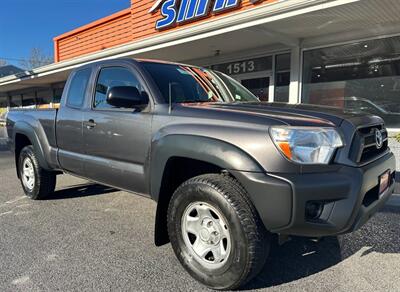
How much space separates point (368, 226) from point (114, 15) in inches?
507

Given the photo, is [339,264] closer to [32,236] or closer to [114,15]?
[32,236]

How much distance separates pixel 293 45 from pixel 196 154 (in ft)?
23.9

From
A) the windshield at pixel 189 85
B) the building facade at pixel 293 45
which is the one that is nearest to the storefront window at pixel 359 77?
the building facade at pixel 293 45

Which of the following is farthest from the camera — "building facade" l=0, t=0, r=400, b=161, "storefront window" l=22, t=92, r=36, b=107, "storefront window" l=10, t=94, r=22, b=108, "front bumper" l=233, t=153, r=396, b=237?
"storefront window" l=10, t=94, r=22, b=108

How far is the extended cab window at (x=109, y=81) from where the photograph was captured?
367cm

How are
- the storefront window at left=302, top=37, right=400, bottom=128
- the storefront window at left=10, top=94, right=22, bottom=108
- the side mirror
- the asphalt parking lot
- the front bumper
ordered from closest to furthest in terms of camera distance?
the front bumper → the asphalt parking lot → the side mirror → the storefront window at left=302, top=37, right=400, bottom=128 → the storefront window at left=10, top=94, right=22, bottom=108

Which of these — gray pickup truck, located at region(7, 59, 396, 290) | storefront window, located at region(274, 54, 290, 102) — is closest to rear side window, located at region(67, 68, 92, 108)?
gray pickup truck, located at region(7, 59, 396, 290)

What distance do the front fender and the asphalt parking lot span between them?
0.69m

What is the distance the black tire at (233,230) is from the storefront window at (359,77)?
22.5 feet

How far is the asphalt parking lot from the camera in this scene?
2830 mm

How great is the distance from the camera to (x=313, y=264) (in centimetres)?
316

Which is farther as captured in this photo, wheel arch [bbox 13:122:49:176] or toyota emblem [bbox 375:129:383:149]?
wheel arch [bbox 13:122:49:176]

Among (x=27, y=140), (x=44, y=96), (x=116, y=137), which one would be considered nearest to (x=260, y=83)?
(x=27, y=140)

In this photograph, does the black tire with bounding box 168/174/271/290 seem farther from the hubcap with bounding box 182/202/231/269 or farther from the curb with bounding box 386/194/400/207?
the curb with bounding box 386/194/400/207
